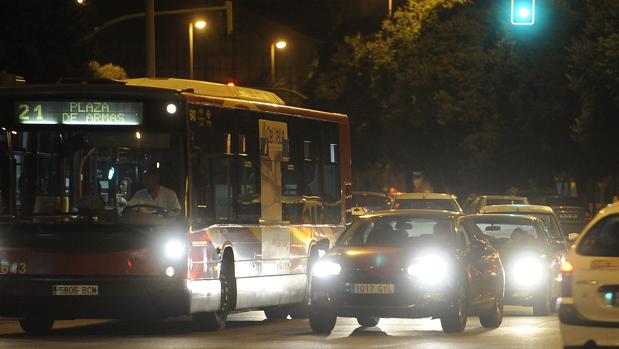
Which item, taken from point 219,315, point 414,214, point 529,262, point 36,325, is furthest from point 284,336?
point 529,262

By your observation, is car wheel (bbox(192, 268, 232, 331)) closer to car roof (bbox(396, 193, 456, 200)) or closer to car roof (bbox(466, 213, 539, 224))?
car roof (bbox(466, 213, 539, 224))

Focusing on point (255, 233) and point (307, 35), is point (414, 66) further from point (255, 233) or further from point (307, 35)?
point (307, 35)

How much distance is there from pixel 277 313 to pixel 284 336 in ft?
14.0

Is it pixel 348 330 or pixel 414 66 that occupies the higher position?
pixel 414 66

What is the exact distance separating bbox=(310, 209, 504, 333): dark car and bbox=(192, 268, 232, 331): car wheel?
124cm

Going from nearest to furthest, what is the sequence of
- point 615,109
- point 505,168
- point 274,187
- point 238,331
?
point 238,331 < point 274,187 < point 615,109 < point 505,168

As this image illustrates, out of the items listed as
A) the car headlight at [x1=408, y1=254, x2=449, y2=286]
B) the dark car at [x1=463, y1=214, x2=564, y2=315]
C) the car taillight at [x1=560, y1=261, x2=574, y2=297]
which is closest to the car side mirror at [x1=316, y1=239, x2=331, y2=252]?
the dark car at [x1=463, y1=214, x2=564, y2=315]

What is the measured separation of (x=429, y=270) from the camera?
1900cm

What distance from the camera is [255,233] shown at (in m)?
21.2

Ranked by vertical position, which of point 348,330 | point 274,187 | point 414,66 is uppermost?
point 414,66

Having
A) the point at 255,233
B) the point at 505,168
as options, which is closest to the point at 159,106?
the point at 255,233

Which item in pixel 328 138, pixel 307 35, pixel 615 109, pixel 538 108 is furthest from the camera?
pixel 307 35

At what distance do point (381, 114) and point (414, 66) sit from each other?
5.77m

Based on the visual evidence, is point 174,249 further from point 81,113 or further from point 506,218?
point 506,218
